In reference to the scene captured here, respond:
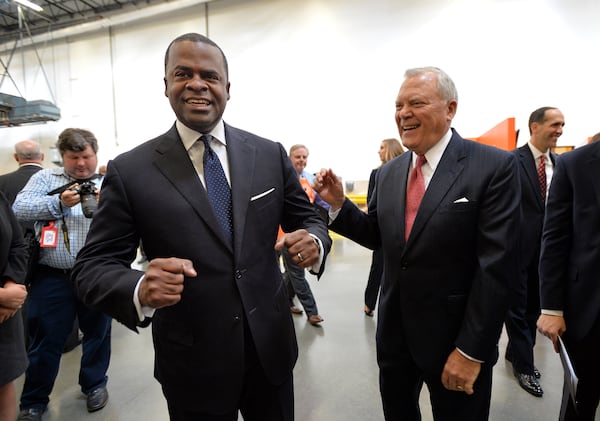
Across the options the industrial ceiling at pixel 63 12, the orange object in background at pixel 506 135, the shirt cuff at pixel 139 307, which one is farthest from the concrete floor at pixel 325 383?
the industrial ceiling at pixel 63 12

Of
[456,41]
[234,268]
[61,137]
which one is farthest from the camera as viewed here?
[456,41]

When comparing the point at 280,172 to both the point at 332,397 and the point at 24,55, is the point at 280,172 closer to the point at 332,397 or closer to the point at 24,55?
the point at 332,397

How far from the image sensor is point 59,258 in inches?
83.0

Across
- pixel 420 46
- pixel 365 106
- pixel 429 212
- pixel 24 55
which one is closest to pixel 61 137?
pixel 429 212

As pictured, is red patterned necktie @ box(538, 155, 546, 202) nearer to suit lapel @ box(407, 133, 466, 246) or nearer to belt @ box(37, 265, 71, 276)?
suit lapel @ box(407, 133, 466, 246)

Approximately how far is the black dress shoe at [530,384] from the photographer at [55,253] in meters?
2.93

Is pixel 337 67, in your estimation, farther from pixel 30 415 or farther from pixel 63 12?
pixel 63 12

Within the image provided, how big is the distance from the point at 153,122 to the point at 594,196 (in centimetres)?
1004

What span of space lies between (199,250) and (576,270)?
5.10 ft

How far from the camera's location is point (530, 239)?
8.07 feet

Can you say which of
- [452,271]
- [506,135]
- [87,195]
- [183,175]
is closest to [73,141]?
[87,195]

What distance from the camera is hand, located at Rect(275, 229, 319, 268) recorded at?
104cm

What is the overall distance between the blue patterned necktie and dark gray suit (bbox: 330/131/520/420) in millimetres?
682

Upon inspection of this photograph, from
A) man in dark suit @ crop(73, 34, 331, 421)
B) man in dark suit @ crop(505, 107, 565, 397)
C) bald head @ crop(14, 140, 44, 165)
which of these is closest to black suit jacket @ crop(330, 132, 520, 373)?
man in dark suit @ crop(73, 34, 331, 421)
